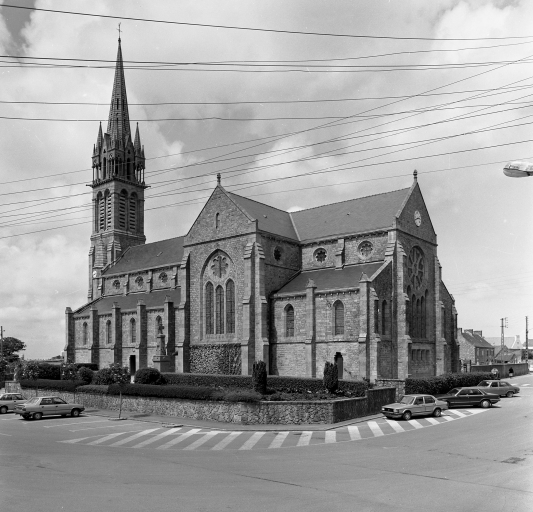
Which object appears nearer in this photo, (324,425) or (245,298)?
(324,425)

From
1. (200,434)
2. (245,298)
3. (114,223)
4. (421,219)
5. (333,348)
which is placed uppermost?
(114,223)

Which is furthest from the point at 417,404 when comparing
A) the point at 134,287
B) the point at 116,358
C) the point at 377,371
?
the point at 134,287

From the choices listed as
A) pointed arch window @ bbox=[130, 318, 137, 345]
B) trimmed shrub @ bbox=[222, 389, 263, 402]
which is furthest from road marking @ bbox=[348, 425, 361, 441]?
pointed arch window @ bbox=[130, 318, 137, 345]

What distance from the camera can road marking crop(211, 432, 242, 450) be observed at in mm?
22453

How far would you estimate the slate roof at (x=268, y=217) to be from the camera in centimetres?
5156

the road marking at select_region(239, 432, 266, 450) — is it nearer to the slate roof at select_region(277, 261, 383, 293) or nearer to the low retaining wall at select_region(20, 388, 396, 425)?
the low retaining wall at select_region(20, 388, 396, 425)

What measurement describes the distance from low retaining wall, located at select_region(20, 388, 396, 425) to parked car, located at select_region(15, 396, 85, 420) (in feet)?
12.3

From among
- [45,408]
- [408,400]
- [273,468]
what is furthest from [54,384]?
[273,468]

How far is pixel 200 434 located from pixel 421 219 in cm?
3127

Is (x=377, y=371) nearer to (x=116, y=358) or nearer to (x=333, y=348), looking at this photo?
(x=333, y=348)

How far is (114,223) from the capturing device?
249ft

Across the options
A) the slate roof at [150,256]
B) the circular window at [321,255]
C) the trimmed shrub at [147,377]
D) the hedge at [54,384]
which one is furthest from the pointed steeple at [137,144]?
the trimmed shrub at [147,377]

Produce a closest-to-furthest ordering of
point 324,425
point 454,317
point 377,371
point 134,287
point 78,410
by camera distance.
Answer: point 324,425
point 78,410
point 377,371
point 454,317
point 134,287

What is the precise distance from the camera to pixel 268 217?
5412cm
